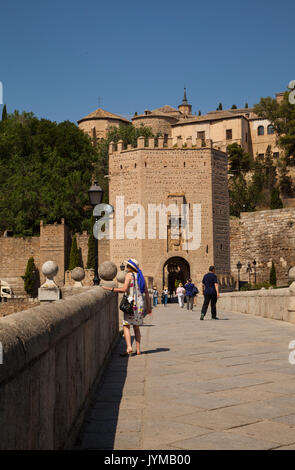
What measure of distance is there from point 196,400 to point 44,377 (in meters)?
2.34

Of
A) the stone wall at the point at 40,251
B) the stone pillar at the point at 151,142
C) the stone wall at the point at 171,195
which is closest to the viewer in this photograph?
the stone wall at the point at 171,195

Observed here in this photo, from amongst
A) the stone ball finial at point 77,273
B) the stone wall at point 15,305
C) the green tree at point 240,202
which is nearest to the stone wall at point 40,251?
the stone wall at point 15,305

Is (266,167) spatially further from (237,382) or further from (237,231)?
(237,382)

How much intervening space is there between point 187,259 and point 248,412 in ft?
128

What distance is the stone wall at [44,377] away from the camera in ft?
7.97

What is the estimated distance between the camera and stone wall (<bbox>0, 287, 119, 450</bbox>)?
2.43 m

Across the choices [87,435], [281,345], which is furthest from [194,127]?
[87,435]

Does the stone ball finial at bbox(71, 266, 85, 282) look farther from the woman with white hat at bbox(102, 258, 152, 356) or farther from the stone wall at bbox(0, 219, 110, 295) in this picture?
the stone wall at bbox(0, 219, 110, 295)

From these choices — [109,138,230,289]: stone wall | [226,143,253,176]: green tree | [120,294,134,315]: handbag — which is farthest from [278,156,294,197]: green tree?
[120,294,134,315]: handbag

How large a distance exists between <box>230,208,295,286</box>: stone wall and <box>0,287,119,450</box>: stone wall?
4647 centimetres

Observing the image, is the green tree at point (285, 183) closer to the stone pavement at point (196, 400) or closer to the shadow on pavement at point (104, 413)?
the stone pavement at point (196, 400)

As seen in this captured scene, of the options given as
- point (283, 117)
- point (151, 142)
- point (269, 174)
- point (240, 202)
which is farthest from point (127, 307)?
point (283, 117)

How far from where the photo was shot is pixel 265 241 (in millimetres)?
52219

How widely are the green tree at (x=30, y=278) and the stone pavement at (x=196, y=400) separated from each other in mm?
38568
